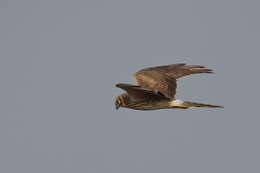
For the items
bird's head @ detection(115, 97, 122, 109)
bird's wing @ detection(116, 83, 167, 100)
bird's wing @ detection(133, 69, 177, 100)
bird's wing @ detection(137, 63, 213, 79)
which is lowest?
bird's head @ detection(115, 97, 122, 109)

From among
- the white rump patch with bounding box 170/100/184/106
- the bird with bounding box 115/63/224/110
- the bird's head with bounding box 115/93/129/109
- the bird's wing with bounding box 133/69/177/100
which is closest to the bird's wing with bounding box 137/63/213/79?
the bird with bounding box 115/63/224/110

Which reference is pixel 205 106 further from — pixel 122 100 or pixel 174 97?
pixel 122 100

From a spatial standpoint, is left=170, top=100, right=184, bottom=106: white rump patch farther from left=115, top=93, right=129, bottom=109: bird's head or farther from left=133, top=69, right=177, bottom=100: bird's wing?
left=115, top=93, right=129, bottom=109: bird's head

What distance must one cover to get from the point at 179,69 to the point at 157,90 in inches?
74.9

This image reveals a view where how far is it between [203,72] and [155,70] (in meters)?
1.36

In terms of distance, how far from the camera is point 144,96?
47.0 feet

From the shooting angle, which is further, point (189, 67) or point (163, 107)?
point (189, 67)

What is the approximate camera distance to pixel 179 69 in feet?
54.1

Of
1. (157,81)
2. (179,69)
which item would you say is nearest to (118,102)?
(157,81)

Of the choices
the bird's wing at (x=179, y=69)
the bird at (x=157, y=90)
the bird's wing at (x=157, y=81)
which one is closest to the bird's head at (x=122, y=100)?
the bird at (x=157, y=90)

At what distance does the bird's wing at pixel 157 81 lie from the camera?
1495 cm

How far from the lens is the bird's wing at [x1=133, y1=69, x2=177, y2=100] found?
49.0 feet

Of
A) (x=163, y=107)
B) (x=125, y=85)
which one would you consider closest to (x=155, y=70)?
(x=163, y=107)

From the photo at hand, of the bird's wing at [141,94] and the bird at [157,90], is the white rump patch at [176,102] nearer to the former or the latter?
the bird at [157,90]
